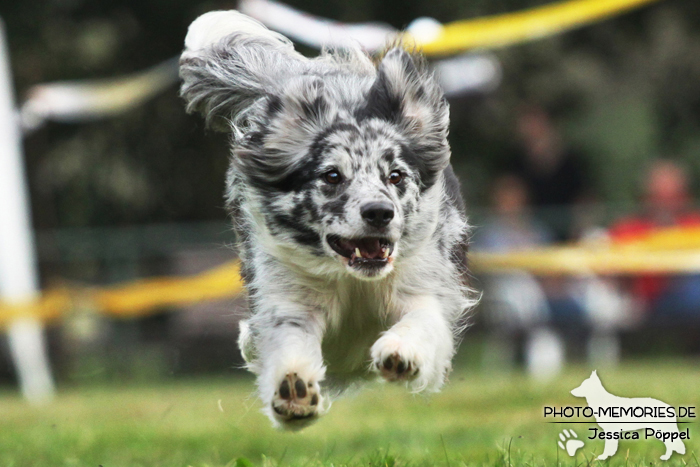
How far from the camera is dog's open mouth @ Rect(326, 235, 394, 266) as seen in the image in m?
4.46

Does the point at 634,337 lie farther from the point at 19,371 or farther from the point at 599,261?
the point at 19,371

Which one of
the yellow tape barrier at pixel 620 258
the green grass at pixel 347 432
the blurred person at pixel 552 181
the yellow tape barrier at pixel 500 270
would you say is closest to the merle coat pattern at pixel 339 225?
the green grass at pixel 347 432

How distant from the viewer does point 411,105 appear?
16.0ft

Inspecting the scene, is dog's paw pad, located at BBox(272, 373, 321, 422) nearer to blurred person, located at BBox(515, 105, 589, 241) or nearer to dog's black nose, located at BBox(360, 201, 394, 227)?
dog's black nose, located at BBox(360, 201, 394, 227)

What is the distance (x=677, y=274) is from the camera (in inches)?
468

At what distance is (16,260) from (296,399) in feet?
28.1

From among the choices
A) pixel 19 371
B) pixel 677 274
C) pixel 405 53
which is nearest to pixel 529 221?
pixel 677 274

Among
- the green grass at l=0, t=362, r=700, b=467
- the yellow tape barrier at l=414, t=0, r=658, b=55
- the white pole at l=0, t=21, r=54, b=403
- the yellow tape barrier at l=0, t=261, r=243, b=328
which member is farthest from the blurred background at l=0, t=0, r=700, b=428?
the green grass at l=0, t=362, r=700, b=467

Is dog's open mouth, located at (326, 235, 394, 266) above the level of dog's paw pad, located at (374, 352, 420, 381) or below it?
above

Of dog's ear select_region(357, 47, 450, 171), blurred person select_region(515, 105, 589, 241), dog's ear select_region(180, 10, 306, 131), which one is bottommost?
blurred person select_region(515, 105, 589, 241)

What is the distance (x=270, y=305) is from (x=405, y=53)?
1.37 m

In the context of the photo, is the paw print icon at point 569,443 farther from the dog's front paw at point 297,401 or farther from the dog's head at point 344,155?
the dog's front paw at point 297,401

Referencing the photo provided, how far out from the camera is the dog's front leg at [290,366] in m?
4.18

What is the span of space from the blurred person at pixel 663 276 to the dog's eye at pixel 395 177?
7.87 meters
